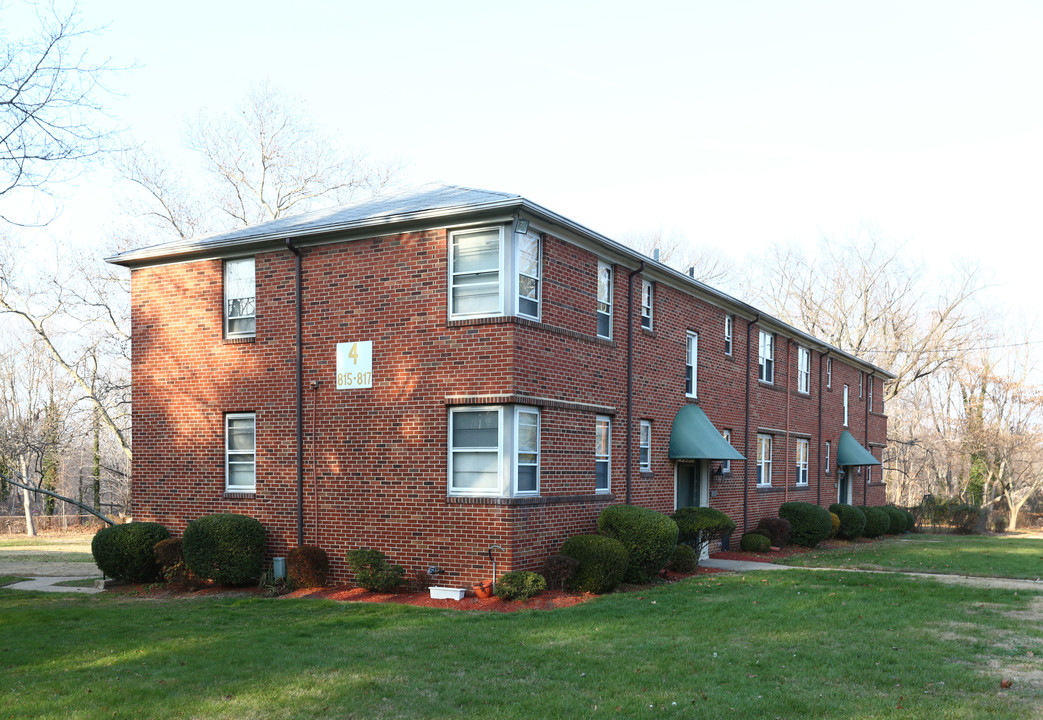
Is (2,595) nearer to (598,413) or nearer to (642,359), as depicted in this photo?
(598,413)

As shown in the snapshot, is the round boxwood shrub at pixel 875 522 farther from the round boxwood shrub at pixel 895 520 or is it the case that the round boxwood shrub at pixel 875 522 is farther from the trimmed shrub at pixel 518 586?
the trimmed shrub at pixel 518 586

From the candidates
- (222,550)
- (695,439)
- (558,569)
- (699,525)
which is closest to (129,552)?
(222,550)

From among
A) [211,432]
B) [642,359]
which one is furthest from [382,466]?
[642,359]

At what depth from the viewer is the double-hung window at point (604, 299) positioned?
17188mm

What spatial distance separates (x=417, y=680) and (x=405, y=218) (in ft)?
27.3

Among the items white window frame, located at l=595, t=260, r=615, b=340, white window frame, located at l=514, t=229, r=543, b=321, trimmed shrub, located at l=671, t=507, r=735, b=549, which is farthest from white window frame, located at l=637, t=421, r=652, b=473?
white window frame, located at l=514, t=229, r=543, b=321

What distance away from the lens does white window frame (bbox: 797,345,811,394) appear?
28.6 m

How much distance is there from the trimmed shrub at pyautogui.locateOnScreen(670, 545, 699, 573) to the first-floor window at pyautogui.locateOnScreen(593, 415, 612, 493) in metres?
1.84

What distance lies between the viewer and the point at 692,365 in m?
21.2

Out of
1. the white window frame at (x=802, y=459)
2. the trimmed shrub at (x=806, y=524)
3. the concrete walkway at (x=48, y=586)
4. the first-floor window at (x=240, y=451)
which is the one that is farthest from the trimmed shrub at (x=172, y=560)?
the white window frame at (x=802, y=459)

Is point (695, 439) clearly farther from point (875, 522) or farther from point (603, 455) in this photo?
point (875, 522)

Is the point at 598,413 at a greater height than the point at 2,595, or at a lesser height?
greater

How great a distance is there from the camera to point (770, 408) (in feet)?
84.3

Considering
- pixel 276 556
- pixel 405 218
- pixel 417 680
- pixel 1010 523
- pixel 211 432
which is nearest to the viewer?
pixel 417 680
